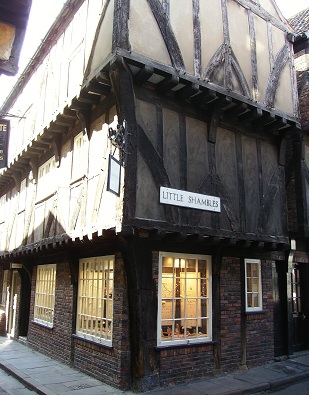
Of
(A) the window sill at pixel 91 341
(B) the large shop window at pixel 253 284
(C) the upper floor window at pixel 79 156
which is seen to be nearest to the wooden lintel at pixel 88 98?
(C) the upper floor window at pixel 79 156

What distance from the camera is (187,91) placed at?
25.4 ft

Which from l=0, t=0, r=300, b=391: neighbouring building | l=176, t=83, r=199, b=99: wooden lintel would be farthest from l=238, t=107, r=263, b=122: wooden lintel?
l=176, t=83, r=199, b=99: wooden lintel

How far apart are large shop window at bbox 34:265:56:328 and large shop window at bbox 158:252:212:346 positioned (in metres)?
4.03

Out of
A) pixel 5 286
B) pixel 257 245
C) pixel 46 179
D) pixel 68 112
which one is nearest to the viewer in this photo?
pixel 68 112

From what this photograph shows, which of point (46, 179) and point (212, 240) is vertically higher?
point (46, 179)

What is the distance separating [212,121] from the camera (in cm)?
846

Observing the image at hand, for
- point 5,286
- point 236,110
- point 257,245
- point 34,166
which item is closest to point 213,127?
point 236,110

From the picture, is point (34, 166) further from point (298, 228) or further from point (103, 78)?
point (298, 228)

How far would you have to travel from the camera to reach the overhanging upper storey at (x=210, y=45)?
7207mm

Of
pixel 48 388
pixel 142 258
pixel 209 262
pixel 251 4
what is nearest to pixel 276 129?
pixel 251 4

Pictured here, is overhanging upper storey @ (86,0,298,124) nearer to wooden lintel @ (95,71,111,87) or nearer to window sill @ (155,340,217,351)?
wooden lintel @ (95,71,111,87)

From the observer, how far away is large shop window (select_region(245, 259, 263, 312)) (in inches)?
372

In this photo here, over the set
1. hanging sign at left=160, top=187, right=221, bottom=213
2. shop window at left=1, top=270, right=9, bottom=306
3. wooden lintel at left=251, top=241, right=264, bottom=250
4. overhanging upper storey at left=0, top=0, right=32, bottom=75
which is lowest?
shop window at left=1, top=270, right=9, bottom=306

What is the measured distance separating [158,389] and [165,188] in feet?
12.2
